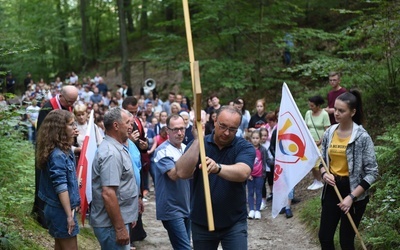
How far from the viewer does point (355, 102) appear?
5.73m

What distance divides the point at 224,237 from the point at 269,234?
16.3 feet

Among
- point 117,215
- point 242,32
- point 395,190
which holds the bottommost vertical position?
point 395,190

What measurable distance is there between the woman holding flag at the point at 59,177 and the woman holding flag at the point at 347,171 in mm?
2714

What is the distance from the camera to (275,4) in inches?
697

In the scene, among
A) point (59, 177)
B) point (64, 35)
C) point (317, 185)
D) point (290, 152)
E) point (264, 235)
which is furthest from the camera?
point (64, 35)

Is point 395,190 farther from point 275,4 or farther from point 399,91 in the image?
point 275,4

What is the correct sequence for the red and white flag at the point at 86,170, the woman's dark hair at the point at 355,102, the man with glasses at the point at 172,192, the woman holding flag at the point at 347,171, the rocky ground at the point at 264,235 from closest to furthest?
the woman holding flag at the point at 347,171
the woman's dark hair at the point at 355,102
the man with glasses at the point at 172,192
the red and white flag at the point at 86,170
the rocky ground at the point at 264,235

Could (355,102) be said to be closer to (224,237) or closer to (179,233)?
(224,237)

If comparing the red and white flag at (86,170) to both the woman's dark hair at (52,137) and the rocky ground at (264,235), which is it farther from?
the woman's dark hair at (52,137)

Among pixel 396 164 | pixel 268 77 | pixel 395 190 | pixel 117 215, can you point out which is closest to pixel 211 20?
pixel 268 77

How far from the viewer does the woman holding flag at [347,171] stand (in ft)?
18.3

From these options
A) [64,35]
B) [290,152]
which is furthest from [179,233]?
[64,35]

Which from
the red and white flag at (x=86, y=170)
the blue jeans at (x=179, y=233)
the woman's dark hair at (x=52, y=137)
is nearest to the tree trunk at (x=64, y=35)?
the red and white flag at (x=86, y=170)

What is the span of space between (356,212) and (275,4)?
13048 mm
